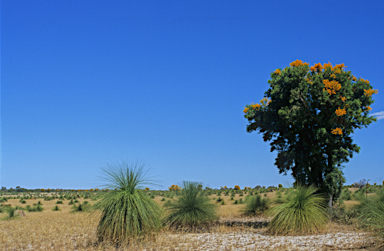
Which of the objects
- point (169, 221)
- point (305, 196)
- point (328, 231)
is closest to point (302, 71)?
point (305, 196)

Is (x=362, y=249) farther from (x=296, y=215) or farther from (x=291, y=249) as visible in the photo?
(x=296, y=215)

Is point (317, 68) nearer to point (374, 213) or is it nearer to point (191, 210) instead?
point (374, 213)

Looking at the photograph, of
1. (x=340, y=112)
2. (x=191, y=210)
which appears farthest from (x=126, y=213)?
(x=340, y=112)

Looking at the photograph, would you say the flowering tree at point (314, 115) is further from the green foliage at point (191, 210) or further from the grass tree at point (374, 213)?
the green foliage at point (191, 210)

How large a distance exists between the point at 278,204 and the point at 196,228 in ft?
10.7

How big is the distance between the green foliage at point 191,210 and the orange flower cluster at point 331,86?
22.7 feet

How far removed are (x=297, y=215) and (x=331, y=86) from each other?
5.87 m

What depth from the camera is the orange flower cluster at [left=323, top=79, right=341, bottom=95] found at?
13.8 metres

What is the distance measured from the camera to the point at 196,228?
41.4 feet

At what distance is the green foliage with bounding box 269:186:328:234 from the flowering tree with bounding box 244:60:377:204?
3.30 m

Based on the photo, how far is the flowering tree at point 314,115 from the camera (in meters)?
14.0

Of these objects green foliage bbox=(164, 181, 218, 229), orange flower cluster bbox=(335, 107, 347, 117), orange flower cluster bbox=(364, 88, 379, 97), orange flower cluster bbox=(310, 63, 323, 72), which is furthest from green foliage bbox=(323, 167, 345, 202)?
green foliage bbox=(164, 181, 218, 229)

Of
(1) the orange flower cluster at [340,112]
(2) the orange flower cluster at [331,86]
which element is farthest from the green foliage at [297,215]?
(2) the orange flower cluster at [331,86]

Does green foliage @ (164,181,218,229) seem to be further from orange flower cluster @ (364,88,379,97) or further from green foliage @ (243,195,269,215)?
orange flower cluster @ (364,88,379,97)
